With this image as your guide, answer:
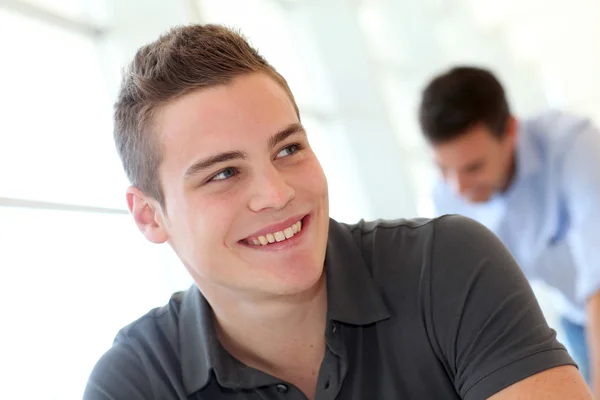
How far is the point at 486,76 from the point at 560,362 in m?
1.30

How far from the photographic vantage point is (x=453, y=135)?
2184 millimetres

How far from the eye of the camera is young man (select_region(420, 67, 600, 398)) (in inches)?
81.2

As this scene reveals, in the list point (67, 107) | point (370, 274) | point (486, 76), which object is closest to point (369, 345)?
point (370, 274)

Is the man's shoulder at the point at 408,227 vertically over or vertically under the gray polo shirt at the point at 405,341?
over

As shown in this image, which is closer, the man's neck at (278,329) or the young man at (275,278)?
the young man at (275,278)

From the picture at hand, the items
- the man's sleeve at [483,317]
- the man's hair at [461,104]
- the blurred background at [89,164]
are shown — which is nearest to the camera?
the man's sleeve at [483,317]

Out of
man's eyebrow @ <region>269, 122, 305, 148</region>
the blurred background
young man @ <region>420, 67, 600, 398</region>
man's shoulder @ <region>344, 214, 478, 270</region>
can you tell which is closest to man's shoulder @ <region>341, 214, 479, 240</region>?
man's shoulder @ <region>344, 214, 478, 270</region>

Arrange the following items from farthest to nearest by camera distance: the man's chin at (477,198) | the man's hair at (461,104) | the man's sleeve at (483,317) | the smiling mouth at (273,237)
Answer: the man's chin at (477,198) < the man's hair at (461,104) < the smiling mouth at (273,237) < the man's sleeve at (483,317)

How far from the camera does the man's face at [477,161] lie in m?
2.18

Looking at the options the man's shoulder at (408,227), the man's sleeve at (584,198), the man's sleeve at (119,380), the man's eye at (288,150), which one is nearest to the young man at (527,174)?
the man's sleeve at (584,198)

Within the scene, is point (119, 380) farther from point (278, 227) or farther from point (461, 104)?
point (461, 104)

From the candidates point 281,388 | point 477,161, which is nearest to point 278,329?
point 281,388

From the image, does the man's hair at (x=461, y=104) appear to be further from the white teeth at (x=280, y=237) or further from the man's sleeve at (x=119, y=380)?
the man's sleeve at (x=119, y=380)

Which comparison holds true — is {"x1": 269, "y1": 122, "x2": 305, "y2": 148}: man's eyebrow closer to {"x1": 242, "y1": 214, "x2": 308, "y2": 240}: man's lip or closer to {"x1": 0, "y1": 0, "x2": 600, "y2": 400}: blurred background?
{"x1": 242, "y1": 214, "x2": 308, "y2": 240}: man's lip
